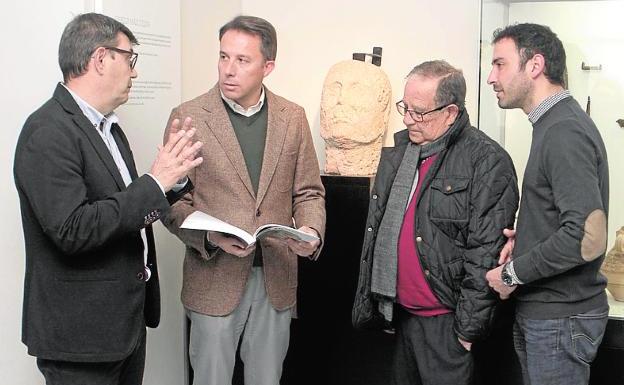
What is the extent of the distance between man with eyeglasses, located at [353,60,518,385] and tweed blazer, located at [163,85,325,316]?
1.06 ft

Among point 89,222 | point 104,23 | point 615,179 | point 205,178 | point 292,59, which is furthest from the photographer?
point 292,59

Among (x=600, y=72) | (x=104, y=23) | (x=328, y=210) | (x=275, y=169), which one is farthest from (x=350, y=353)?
(x=104, y=23)

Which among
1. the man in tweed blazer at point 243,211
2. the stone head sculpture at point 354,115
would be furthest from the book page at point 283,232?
the stone head sculpture at point 354,115

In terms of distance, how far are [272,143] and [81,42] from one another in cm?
80

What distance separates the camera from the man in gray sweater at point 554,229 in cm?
224

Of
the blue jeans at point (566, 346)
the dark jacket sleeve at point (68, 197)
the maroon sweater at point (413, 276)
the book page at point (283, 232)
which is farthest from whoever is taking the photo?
the maroon sweater at point (413, 276)

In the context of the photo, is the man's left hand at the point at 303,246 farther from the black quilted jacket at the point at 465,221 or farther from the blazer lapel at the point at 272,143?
the black quilted jacket at the point at 465,221

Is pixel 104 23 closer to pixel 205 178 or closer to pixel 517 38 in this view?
pixel 205 178

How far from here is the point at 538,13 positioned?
3389 millimetres

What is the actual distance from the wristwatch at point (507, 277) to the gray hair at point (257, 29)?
1.13 metres

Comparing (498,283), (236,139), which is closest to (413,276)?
(498,283)

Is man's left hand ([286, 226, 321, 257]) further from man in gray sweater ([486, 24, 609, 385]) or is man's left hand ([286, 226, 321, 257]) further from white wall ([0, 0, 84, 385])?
white wall ([0, 0, 84, 385])

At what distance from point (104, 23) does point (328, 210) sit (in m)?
1.53

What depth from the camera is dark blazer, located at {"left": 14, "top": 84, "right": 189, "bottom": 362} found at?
210 centimetres
